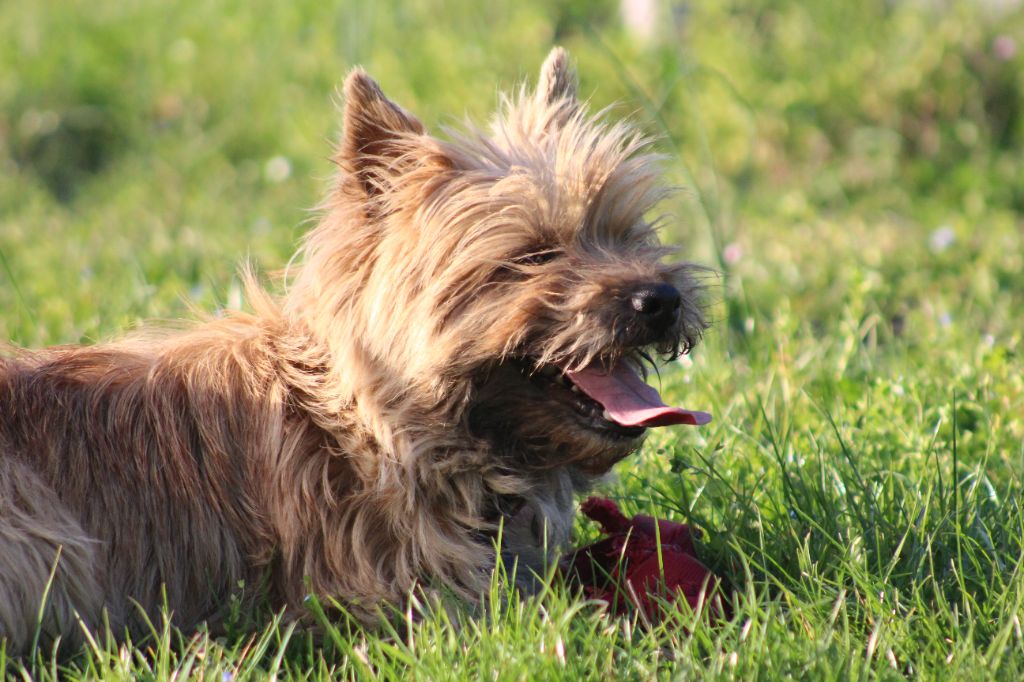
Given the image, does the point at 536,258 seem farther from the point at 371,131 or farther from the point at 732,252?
the point at 732,252

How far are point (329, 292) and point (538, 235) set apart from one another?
22.1 inches

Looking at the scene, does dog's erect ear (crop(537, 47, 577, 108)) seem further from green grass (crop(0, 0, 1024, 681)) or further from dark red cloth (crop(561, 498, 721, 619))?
dark red cloth (crop(561, 498, 721, 619))

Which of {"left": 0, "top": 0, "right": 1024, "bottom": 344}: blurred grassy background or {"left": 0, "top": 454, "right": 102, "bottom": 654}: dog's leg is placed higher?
{"left": 0, "top": 0, "right": 1024, "bottom": 344}: blurred grassy background

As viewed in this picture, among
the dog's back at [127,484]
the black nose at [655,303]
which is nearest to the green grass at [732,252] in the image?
the dog's back at [127,484]

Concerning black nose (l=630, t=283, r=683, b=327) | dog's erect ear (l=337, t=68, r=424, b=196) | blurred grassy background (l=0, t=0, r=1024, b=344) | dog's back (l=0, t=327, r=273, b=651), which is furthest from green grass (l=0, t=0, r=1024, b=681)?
black nose (l=630, t=283, r=683, b=327)

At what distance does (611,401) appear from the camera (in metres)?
3.06

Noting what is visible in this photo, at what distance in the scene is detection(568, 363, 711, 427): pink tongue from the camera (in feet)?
9.80

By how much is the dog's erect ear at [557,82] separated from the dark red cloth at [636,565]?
3.82ft

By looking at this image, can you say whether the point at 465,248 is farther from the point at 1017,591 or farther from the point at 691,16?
the point at 691,16

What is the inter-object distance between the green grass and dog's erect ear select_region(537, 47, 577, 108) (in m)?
0.24

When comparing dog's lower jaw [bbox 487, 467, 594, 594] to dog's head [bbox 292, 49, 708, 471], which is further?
dog's lower jaw [bbox 487, 467, 594, 594]

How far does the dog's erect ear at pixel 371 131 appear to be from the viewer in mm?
3201

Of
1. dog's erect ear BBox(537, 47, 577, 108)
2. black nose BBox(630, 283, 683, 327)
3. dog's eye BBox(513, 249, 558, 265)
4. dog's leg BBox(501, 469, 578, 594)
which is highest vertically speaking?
dog's erect ear BBox(537, 47, 577, 108)

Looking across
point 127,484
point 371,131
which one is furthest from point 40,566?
point 371,131
